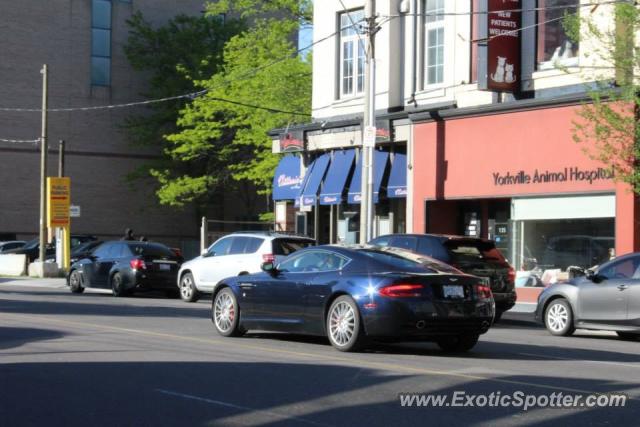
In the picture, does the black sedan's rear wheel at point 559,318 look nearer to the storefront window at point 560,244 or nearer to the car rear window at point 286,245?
the storefront window at point 560,244

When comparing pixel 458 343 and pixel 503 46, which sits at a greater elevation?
pixel 503 46

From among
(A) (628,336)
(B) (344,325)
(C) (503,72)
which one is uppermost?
(C) (503,72)

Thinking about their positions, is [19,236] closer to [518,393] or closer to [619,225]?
[619,225]

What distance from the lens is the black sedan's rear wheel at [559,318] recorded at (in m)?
18.1

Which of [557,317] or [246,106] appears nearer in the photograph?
[557,317]

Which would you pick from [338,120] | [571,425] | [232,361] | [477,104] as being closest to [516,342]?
[232,361]

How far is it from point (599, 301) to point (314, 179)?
53.2 feet

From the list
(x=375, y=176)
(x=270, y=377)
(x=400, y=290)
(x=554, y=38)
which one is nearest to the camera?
(x=270, y=377)

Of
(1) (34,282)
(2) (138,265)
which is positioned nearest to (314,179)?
(2) (138,265)

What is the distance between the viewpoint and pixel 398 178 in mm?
29844

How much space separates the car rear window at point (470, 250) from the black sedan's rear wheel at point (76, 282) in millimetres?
13114

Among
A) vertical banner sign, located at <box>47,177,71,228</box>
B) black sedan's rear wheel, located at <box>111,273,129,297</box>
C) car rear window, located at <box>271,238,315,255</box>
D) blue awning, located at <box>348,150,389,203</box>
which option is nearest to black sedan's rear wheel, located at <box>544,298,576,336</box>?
car rear window, located at <box>271,238,315,255</box>

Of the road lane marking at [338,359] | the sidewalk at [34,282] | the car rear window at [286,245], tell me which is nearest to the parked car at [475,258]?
the car rear window at [286,245]

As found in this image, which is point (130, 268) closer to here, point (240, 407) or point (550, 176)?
point (550, 176)
